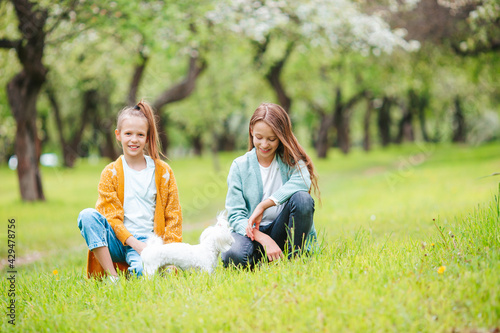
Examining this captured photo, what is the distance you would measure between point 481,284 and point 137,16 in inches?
318

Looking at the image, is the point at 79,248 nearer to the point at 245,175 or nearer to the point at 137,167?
the point at 137,167

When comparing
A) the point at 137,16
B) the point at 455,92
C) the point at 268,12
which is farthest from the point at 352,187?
the point at 455,92

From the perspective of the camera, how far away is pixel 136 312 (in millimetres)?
2910

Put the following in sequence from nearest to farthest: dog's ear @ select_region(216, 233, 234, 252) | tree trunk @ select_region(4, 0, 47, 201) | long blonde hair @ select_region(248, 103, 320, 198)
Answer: dog's ear @ select_region(216, 233, 234, 252), long blonde hair @ select_region(248, 103, 320, 198), tree trunk @ select_region(4, 0, 47, 201)

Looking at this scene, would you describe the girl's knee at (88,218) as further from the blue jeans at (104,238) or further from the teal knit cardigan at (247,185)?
the teal knit cardigan at (247,185)

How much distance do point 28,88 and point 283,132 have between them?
9.31 metres

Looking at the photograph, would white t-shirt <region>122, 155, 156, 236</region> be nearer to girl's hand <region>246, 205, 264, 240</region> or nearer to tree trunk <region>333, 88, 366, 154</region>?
girl's hand <region>246, 205, 264, 240</region>

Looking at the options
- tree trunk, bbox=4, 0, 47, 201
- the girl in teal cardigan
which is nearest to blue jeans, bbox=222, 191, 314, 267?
the girl in teal cardigan

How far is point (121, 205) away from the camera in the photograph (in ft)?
13.1

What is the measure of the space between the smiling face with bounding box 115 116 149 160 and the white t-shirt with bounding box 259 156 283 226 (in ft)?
3.73

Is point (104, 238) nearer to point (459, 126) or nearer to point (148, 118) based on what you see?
point (148, 118)

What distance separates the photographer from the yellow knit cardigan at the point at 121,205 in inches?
152

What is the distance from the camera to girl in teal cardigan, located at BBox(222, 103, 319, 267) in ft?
11.9

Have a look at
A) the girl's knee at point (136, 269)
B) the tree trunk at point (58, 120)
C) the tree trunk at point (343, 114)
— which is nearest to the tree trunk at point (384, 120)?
the tree trunk at point (343, 114)
